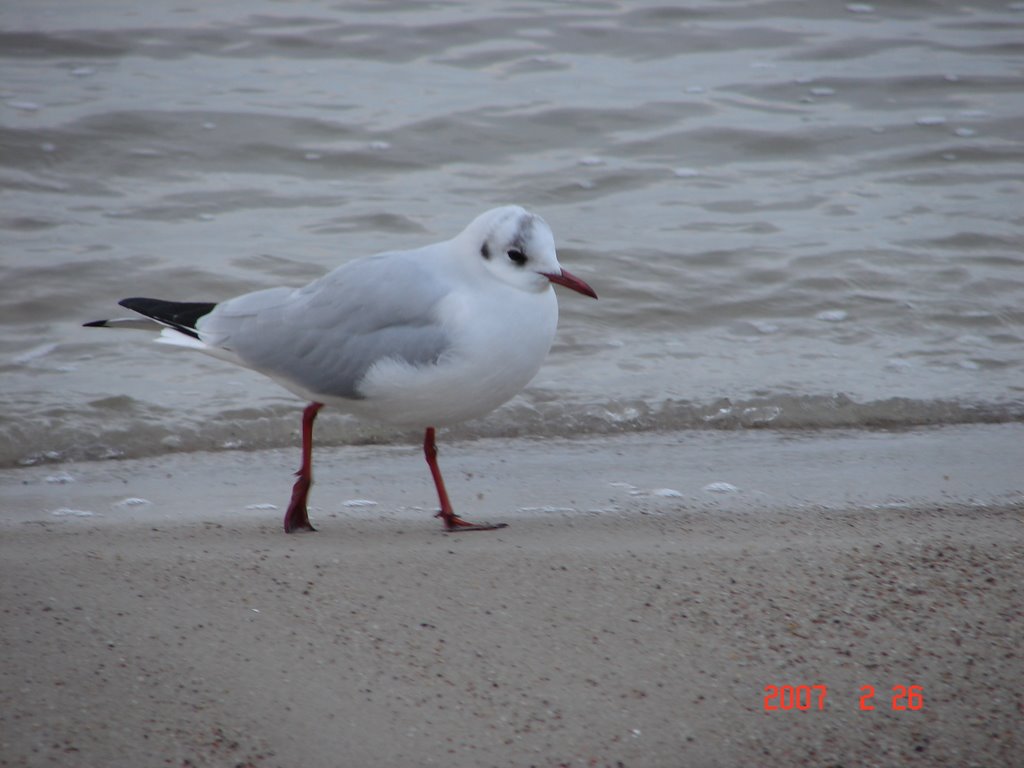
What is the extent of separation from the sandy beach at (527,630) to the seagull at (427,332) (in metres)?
0.41

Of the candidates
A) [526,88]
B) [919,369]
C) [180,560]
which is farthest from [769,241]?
[180,560]

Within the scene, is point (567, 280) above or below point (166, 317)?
above

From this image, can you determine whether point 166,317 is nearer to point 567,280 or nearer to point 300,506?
point 300,506

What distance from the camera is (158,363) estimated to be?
5.86 m

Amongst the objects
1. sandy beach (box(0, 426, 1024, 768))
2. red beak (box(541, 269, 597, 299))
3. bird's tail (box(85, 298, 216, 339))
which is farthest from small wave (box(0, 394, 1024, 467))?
red beak (box(541, 269, 597, 299))

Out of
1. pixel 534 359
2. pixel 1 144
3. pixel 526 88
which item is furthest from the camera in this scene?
pixel 526 88

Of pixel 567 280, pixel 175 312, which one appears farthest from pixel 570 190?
pixel 567 280

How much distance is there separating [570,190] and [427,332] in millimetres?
4694

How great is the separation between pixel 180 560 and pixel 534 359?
3.98ft

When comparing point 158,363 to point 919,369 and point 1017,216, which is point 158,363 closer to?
point 919,369
